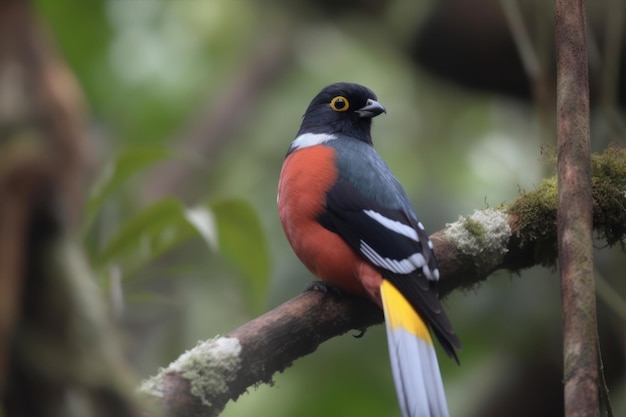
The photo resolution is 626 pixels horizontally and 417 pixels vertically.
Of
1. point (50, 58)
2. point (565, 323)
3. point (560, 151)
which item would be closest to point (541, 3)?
point (560, 151)

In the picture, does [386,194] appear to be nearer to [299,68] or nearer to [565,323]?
[565,323]

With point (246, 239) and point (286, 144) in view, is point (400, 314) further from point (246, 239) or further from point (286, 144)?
point (286, 144)

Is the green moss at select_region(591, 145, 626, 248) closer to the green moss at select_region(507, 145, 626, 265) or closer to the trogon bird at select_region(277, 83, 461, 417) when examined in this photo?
the green moss at select_region(507, 145, 626, 265)

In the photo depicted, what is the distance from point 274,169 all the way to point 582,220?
4798mm

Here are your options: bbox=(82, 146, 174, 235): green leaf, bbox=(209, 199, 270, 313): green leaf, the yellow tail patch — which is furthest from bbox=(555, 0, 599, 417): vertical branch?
bbox=(82, 146, 174, 235): green leaf

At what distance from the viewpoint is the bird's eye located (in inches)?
181

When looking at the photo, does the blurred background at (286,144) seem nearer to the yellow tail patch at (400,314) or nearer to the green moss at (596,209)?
the green moss at (596,209)

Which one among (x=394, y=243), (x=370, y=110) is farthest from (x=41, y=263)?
(x=370, y=110)

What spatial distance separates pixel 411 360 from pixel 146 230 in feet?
4.21

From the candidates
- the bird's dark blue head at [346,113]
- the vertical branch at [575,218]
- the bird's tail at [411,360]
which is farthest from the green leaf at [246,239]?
the vertical branch at [575,218]

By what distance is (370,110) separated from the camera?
14.8 feet

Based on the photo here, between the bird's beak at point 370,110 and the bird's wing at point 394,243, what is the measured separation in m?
0.73

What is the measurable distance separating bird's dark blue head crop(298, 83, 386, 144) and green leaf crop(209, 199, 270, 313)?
3.03ft

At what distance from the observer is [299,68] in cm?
771
